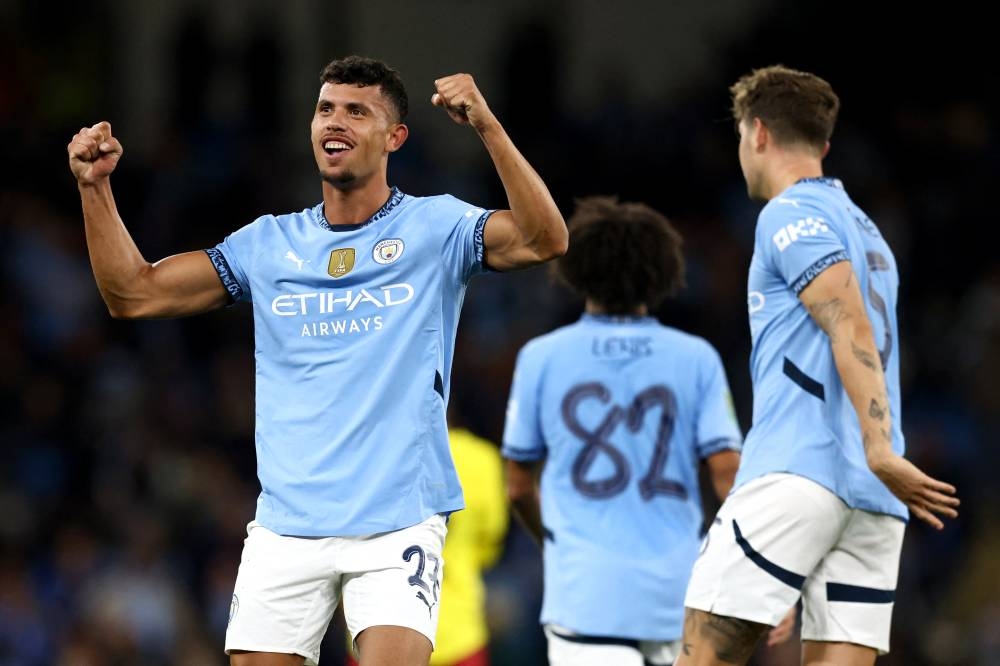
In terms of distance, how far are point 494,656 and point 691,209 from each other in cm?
489

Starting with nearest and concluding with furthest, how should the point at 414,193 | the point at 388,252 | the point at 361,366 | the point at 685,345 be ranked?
the point at 361,366, the point at 388,252, the point at 685,345, the point at 414,193

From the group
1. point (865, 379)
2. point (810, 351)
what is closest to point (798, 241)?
point (810, 351)

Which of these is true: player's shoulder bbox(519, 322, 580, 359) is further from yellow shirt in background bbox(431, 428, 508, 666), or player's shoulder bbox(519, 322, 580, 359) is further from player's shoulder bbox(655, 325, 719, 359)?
yellow shirt in background bbox(431, 428, 508, 666)

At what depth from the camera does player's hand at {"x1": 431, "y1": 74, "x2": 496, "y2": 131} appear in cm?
475

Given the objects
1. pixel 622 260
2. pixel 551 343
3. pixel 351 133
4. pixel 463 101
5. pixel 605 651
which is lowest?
pixel 605 651

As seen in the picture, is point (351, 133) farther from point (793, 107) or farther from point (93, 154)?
point (793, 107)

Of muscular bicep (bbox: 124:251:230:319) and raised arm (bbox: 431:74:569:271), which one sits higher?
raised arm (bbox: 431:74:569:271)

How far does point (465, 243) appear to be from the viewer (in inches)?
197

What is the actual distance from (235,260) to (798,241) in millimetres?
1773

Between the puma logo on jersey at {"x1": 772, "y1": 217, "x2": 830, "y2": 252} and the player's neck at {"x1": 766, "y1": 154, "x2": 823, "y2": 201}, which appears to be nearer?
the puma logo on jersey at {"x1": 772, "y1": 217, "x2": 830, "y2": 252}

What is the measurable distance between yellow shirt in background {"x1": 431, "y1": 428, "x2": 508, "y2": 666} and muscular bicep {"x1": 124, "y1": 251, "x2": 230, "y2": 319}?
2312 mm

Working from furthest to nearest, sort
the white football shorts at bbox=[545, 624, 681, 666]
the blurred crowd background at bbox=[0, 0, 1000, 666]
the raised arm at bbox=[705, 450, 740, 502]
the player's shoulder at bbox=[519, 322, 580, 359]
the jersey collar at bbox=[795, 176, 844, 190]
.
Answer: the blurred crowd background at bbox=[0, 0, 1000, 666]
the player's shoulder at bbox=[519, 322, 580, 359]
the raised arm at bbox=[705, 450, 740, 502]
the white football shorts at bbox=[545, 624, 681, 666]
the jersey collar at bbox=[795, 176, 844, 190]

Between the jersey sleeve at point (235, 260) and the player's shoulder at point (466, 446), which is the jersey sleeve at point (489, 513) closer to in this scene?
the player's shoulder at point (466, 446)

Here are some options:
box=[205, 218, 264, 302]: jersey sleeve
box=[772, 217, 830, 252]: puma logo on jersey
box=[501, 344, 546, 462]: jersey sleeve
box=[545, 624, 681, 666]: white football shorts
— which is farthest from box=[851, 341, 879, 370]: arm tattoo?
box=[205, 218, 264, 302]: jersey sleeve
